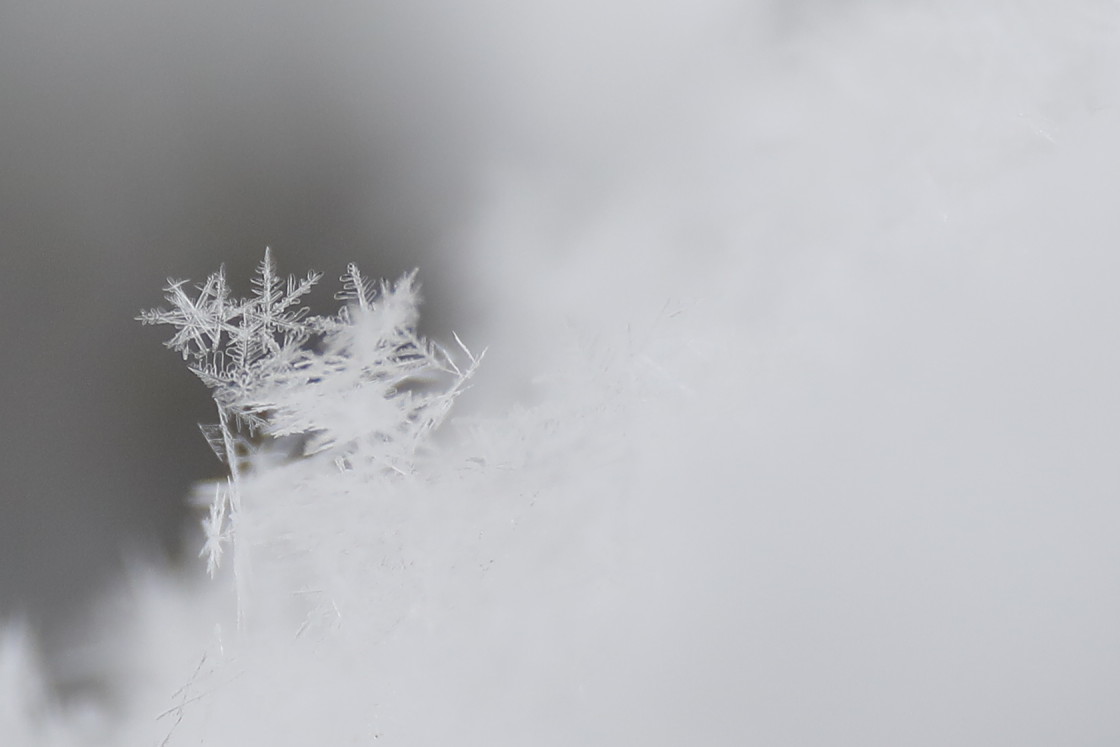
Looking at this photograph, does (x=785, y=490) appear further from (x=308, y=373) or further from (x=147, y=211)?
(x=147, y=211)

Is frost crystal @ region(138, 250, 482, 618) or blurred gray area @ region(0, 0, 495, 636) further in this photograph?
blurred gray area @ region(0, 0, 495, 636)

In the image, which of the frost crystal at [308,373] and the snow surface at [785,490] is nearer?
the snow surface at [785,490]

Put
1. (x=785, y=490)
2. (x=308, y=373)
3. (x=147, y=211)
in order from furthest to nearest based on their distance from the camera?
(x=147, y=211) < (x=308, y=373) < (x=785, y=490)

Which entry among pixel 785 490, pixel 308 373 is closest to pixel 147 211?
pixel 308 373

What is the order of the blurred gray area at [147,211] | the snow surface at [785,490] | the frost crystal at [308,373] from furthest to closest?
the blurred gray area at [147,211]
the frost crystal at [308,373]
the snow surface at [785,490]

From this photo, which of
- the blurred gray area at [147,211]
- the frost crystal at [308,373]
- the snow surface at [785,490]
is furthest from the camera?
the blurred gray area at [147,211]

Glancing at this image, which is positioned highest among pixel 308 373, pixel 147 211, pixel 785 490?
pixel 147 211

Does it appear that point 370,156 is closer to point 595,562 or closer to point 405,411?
point 405,411
